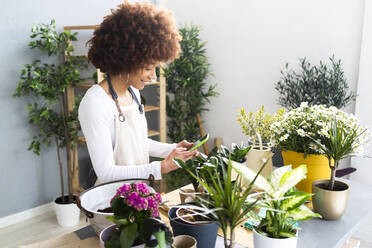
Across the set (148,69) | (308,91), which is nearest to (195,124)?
(308,91)

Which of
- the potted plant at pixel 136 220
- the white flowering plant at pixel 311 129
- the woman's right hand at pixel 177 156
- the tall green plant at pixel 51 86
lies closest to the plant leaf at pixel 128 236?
the potted plant at pixel 136 220

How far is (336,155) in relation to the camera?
1244mm

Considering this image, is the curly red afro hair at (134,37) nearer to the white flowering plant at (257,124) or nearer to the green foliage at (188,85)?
the white flowering plant at (257,124)

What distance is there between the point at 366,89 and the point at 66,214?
2937 millimetres

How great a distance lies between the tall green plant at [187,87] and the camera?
12.2 feet

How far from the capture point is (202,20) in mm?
3998

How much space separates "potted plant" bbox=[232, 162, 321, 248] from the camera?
92cm

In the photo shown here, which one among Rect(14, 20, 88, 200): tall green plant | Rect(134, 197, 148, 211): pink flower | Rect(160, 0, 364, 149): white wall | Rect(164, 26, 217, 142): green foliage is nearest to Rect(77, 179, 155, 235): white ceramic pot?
Rect(134, 197, 148, 211): pink flower

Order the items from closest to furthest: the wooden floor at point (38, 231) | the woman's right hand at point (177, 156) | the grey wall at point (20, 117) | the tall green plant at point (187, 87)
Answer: the woman's right hand at point (177, 156) → the wooden floor at point (38, 231) → the grey wall at point (20, 117) → the tall green plant at point (187, 87)

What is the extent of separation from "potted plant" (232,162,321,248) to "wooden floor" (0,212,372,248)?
2.30m

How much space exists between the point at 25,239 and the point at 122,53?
223 cm

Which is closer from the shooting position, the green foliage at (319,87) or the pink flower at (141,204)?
the pink flower at (141,204)

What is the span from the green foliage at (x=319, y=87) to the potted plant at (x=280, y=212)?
196 cm

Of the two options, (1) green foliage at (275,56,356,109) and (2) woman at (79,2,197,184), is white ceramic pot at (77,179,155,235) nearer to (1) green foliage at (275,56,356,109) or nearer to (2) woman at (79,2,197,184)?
(2) woman at (79,2,197,184)
